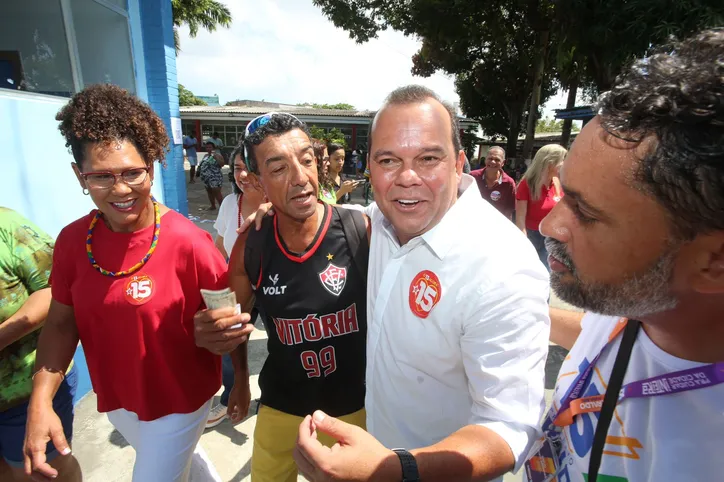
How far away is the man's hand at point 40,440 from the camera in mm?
1451

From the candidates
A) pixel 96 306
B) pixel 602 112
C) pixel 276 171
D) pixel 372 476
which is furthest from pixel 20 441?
pixel 602 112

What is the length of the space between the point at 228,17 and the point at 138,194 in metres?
22.6

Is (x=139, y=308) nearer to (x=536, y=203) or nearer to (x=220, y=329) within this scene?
(x=220, y=329)

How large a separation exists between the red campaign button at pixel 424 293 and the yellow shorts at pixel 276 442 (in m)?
0.87

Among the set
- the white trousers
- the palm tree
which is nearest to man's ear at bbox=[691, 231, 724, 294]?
the white trousers

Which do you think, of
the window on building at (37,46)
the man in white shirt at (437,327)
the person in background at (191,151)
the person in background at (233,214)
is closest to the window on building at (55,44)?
the window on building at (37,46)

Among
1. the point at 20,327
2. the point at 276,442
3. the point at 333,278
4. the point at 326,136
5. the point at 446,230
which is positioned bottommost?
the point at 276,442

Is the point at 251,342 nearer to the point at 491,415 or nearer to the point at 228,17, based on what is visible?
the point at 491,415

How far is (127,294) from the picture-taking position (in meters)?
1.57

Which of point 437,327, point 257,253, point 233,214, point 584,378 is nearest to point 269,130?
point 257,253

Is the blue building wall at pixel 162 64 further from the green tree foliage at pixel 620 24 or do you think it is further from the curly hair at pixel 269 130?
the green tree foliage at pixel 620 24

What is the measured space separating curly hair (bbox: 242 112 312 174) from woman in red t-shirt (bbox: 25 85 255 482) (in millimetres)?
436

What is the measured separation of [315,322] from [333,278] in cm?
22

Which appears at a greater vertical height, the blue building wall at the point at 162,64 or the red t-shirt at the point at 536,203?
the blue building wall at the point at 162,64
